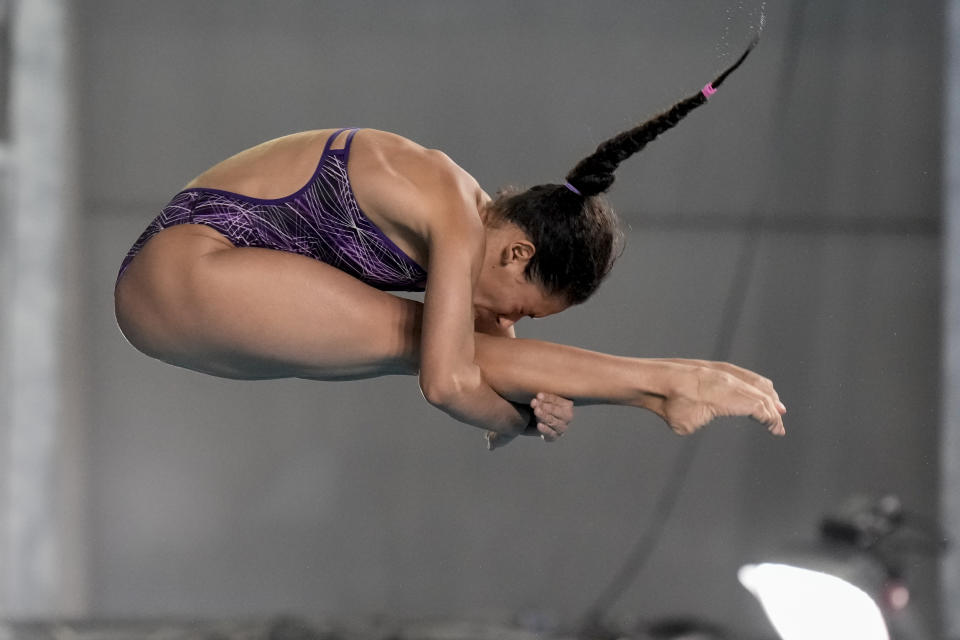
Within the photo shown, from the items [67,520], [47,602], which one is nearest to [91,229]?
[67,520]

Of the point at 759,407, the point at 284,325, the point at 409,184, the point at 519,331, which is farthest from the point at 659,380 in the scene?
the point at 519,331

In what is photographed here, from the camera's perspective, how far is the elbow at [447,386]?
1.58 meters

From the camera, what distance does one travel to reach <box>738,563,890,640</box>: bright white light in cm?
203

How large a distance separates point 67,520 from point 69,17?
6.62ft

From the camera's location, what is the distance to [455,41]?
150 inches

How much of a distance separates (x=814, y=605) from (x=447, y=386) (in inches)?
43.5

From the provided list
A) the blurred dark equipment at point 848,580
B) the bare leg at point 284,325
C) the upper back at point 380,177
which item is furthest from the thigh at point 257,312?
the blurred dark equipment at point 848,580

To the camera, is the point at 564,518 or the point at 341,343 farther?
the point at 564,518

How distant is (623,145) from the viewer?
5.53ft

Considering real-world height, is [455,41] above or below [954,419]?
above

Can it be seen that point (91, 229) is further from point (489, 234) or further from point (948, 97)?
point (948, 97)

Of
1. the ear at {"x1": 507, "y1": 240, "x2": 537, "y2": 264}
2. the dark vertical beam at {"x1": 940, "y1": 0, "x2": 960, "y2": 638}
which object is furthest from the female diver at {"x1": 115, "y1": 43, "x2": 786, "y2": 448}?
the dark vertical beam at {"x1": 940, "y1": 0, "x2": 960, "y2": 638}

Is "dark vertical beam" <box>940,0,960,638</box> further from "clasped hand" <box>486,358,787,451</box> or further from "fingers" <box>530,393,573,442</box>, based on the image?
"fingers" <box>530,393,573,442</box>

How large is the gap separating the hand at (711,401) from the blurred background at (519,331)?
2073mm
